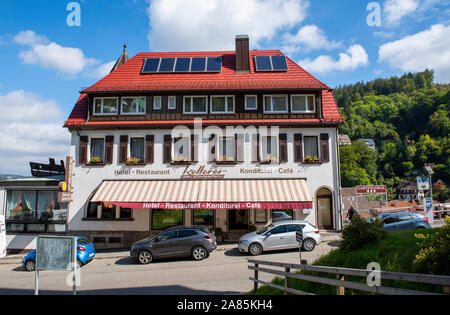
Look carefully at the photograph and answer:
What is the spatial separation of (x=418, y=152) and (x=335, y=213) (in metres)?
122

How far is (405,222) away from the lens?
17453 mm

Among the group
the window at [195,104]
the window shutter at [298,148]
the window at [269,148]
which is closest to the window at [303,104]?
the window shutter at [298,148]

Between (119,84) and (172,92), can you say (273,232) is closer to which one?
(172,92)

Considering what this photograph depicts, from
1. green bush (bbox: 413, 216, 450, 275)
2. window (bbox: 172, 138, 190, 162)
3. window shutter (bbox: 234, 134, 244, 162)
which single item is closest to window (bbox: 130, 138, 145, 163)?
window (bbox: 172, 138, 190, 162)

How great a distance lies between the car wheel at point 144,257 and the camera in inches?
599

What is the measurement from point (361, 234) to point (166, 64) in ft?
66.4

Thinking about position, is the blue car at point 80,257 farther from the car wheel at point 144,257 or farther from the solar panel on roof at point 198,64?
the solar panel on roof at point 198,64

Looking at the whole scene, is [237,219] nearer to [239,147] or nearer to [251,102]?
[239,147]

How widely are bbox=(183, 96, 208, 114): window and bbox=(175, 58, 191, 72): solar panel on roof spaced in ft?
10.9

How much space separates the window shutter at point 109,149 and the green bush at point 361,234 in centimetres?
1636

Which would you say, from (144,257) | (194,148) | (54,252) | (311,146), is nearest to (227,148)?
(194,148)

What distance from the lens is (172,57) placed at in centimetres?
2539

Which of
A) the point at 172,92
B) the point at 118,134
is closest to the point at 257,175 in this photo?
the point at 172,92

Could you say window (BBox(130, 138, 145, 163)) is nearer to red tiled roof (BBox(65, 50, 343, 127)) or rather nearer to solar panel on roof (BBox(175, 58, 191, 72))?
red tiled roof (BBox(65, 50, 343, 127))
